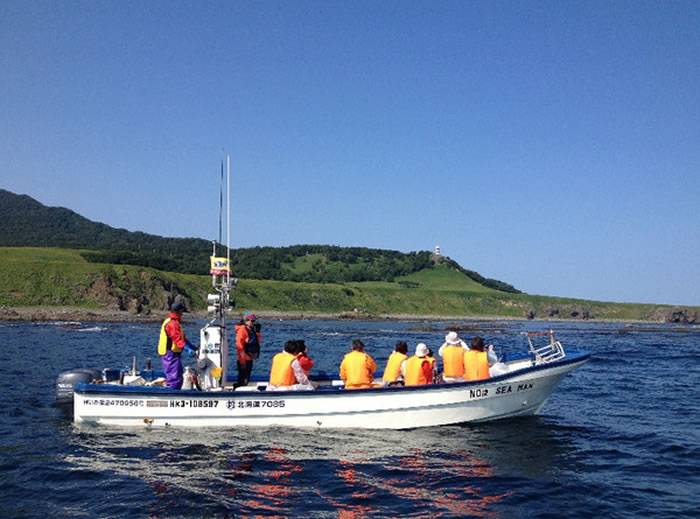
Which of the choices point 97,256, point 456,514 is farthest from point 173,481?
point 97,256

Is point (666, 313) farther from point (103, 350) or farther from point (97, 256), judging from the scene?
point (103, 350)

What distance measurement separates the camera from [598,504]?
1130 cm

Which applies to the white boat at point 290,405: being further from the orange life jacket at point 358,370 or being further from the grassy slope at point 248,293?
the grassy slope at point 248,293

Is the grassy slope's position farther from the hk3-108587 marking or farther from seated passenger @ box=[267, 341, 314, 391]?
seated passenger @ box=[267, 341, 314, 391]

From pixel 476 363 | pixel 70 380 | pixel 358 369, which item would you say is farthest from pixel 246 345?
pixel 476 363

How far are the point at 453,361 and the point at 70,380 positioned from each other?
11.5 m

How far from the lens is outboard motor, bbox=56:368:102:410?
18.3 metres

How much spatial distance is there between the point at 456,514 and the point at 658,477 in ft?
17.8

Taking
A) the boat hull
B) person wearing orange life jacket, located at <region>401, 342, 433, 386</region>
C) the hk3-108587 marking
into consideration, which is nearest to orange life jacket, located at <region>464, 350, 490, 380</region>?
the boat hull

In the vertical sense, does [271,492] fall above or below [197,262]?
below

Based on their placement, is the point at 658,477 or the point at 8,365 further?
the point at 8,365

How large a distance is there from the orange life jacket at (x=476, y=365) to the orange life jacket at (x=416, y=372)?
128 centimetres

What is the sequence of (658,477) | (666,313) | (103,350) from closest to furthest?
1. (658,477)
2. (103,350)
3. (666,313)

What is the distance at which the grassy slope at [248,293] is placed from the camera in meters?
99.4
